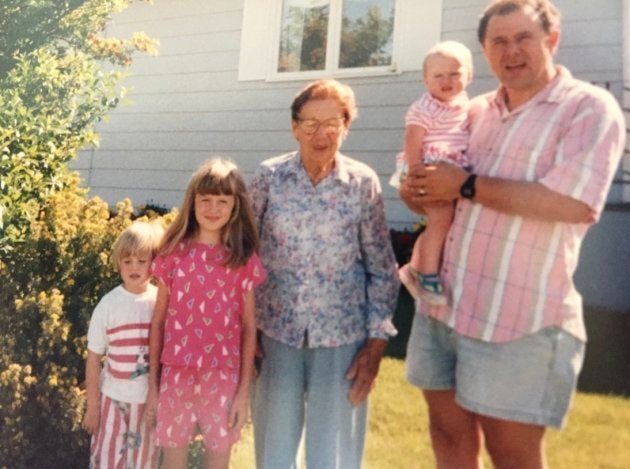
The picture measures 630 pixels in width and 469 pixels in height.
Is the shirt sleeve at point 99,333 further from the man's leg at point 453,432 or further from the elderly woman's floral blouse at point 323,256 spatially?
the man's leg at point 453,432

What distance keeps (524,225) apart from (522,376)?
0.41 metres

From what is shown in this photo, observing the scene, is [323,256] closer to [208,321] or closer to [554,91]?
[208,321]

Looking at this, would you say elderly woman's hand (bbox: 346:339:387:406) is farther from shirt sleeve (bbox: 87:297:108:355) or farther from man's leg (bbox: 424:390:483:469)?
shirt sleeve (bbox: 87:297:108:355)

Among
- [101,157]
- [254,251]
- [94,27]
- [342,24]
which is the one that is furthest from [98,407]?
[101,157]

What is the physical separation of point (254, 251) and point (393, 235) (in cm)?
390

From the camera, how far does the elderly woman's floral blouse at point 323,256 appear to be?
2.45 meters

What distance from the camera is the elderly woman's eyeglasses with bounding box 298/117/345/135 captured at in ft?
7.84

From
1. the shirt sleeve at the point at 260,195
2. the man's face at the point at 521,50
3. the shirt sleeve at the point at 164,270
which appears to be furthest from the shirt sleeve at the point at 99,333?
the man's face at the point at 521,50

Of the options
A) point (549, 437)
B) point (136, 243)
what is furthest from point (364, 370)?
point (549, 437)

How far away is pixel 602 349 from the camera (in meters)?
4.80

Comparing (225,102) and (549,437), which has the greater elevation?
(225,102)

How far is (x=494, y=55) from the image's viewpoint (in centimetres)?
200

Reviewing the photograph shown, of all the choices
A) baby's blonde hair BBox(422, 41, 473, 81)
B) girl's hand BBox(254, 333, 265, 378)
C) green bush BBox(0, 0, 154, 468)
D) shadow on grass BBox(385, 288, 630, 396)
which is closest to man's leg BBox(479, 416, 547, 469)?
girl's hand BBox(254, 333, 265, 378)

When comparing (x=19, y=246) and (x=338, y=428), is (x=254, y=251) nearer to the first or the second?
(x=338, y=428)
